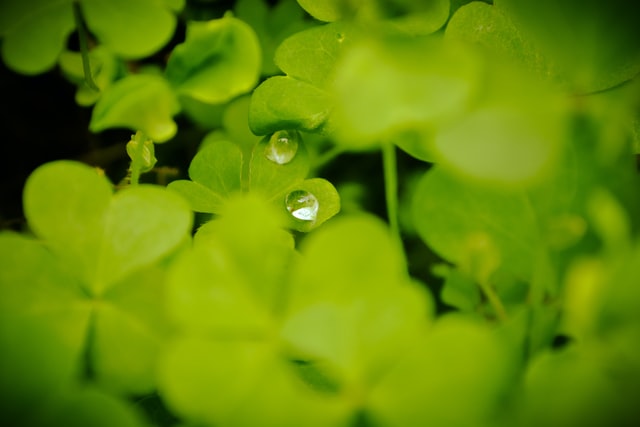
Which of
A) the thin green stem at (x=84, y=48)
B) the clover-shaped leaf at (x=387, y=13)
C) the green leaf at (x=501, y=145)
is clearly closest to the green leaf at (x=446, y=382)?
the green leaf at (x=501, y=145)

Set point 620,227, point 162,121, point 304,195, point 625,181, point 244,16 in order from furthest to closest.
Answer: point 244,16
point 304,195
point 162,121
point 625,181
point 620,227

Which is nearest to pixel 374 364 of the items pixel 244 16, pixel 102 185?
pixel 102 185

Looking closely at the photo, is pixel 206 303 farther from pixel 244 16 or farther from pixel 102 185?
pixel 244 16

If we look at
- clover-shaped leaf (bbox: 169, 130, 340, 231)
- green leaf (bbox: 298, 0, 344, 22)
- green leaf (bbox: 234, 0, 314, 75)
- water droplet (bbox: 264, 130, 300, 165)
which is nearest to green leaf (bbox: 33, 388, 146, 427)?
clover-shaped leaf (bbox: 169, 130, 340, 231)

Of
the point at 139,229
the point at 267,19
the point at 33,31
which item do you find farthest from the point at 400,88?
the point at 267,19

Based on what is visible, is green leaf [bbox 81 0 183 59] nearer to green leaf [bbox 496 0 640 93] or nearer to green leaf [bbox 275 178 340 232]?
green leaf [bbox 275 178 340 232]

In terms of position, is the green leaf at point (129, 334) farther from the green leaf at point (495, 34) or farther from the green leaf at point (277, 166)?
the green leaf at point (495, 34)
